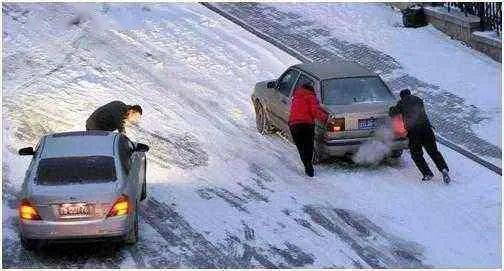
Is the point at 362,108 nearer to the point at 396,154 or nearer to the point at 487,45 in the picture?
the point at 396,154

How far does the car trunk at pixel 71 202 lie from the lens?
10.3 metres

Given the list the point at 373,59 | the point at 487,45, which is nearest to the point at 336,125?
the point at 373,59

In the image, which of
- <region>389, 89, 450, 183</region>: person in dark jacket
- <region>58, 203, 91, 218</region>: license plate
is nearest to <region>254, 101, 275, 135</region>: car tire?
<region>389, 89, 450, 183</region>: person in dark jacket

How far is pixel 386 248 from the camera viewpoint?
11180 mm

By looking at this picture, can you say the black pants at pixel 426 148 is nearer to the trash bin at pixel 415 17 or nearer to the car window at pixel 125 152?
the car window at pixel 125 152

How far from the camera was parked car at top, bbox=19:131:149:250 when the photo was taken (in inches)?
408

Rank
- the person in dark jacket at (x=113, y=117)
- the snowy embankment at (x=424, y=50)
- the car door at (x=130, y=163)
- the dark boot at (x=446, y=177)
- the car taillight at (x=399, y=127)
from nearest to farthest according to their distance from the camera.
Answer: the car door at (x=130, y=163), the dark boot at (x=446, y=177), the person in dark jacket at (x=113, y=117), the car taillight at (x=399, y=127), the snowy embankment at (x=424, y=50)

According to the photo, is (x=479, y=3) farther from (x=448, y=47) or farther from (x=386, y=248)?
(x=386, y=248)

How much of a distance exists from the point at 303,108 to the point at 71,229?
4.93 meters

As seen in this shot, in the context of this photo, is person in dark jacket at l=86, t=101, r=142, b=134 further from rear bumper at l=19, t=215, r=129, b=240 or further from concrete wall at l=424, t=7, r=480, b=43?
concrete wall at l=424, t=7, r=480, b=43

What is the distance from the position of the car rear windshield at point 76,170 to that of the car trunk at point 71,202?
0.23m

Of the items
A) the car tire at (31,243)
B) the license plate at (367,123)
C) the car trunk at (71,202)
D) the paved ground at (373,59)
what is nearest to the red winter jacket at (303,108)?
the license plate at (367,123)

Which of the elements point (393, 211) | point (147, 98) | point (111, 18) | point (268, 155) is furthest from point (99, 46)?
point (393, 211)

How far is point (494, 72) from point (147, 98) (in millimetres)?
7897
